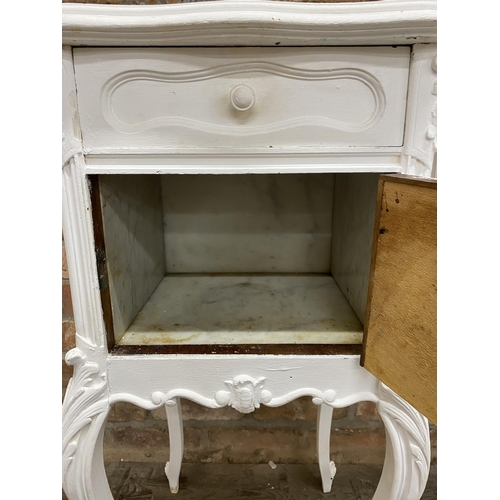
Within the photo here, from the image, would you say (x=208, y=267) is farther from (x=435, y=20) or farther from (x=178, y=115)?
(x=435, y=20)

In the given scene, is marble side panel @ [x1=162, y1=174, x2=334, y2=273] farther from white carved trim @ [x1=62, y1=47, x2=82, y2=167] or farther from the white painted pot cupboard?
white carved trim @ [x1=62, y1=47, x2=82, y2=167]

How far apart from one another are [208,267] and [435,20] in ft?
1.87

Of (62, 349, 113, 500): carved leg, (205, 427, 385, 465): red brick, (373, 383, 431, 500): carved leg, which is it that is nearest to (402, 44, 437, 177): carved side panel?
(373, 383, 431, 500): carved leg

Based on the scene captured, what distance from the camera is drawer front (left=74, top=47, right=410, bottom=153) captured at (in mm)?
399

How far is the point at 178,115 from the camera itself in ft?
1.36

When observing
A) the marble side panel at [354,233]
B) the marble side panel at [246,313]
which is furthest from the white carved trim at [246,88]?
the marble side panel at [246,313]

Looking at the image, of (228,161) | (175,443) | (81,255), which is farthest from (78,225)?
(175,443)

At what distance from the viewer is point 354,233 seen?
1.99 feet

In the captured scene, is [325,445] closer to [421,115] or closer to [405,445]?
[405,445]

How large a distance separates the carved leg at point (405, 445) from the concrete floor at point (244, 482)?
36cm

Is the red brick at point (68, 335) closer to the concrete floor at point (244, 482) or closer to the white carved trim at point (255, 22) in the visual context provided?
the concrete floor at point (244, 482)

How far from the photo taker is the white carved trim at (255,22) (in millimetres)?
358

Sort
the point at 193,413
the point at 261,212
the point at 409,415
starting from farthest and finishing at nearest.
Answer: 1. the point at 193,413
2. the point at 261,212
3. the point at 409,415

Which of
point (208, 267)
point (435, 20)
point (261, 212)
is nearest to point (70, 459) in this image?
point (208, 267)
